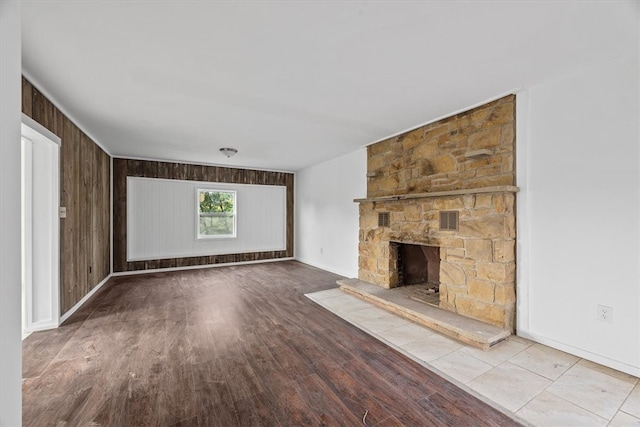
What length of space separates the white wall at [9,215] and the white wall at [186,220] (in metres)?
5.86

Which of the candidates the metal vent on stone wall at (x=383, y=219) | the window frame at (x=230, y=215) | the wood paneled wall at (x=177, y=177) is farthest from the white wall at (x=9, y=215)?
the window frame at (x=230, y=215)

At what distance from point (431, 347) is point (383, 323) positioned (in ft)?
2.14

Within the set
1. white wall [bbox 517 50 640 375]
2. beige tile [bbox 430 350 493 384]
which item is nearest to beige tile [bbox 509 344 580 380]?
white wall [bbox 517 50 640 375]

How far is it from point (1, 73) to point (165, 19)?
147cm

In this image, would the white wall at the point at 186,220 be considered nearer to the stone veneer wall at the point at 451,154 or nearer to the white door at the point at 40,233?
the white door at the point at 40,233

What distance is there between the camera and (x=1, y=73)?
661 millimetres

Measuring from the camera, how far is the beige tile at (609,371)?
2121 mm

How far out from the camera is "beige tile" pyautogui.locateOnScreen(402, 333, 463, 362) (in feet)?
8.16

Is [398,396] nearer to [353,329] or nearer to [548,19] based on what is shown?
[353,329]

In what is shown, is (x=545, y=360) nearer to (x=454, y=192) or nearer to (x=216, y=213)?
(x=454, y=192)

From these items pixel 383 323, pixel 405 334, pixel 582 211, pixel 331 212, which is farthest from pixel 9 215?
pixel 331 212

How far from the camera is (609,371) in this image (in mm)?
2225

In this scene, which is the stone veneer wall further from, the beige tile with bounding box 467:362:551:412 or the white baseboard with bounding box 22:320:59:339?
the white baseboard with bounding box 22:320:59:339

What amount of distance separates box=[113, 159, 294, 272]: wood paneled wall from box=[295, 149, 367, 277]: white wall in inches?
21.6
